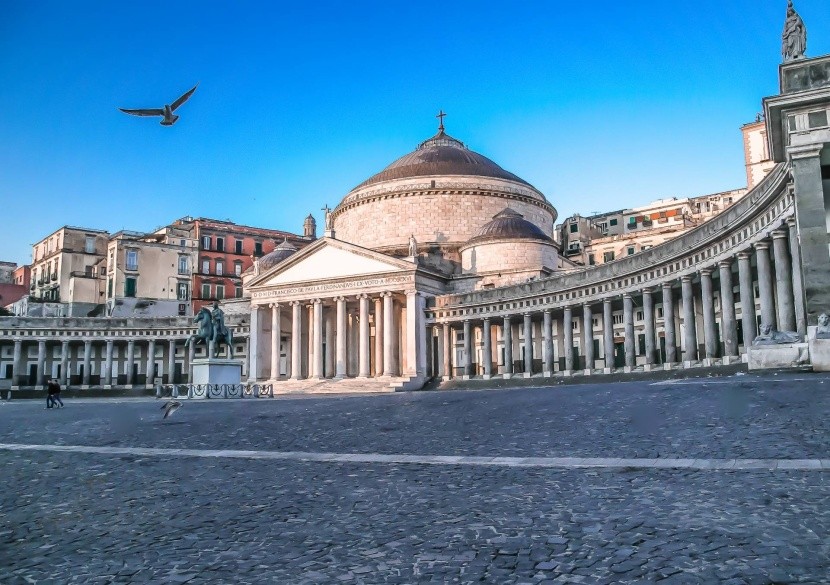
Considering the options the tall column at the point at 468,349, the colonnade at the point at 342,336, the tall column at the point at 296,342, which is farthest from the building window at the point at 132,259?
the tall column at the point at 468,349

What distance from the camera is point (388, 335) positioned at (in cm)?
5731

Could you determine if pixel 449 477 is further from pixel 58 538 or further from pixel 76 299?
pixel 76 299

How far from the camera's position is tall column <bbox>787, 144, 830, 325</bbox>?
2227cm

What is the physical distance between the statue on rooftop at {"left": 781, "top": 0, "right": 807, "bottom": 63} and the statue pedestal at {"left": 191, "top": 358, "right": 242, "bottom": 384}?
3017cm

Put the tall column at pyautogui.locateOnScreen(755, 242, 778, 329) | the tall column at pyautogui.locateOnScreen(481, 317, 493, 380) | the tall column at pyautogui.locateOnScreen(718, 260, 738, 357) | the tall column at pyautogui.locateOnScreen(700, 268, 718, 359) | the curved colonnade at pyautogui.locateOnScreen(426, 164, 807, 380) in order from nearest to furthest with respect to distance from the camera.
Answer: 1. the curved colonnade at pyautogui.locateOnScreen(426, 164, 807, 380)
2. the tall column at pyautogui.locateOnScreen(755, 242, 778, 329)
3. the tall column at pyautogui.locateOnScreen(718, 260, 738, 357)
4. the tall column at pyautogui.locateOnScreen(700, 268, 718, 359)
5. the tall column at pyautogui.locateOnScreen(481, 317, 493, 380)

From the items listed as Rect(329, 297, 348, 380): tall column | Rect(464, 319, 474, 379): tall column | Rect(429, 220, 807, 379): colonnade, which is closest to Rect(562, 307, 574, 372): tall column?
Rect(429, 220, 807, 379): colonnade

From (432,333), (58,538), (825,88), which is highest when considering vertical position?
(825,88)

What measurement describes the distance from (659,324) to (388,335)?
63.5 feet

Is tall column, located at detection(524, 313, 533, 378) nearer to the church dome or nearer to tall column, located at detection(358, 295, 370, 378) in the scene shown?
tall column, located at detection(358, 295, 370, 378)

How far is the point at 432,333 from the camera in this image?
62.6m

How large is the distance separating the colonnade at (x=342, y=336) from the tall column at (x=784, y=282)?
31.3 metres

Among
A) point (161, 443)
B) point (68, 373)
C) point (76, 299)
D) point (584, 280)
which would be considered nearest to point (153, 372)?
point (68, 373)

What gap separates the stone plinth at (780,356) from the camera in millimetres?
22078

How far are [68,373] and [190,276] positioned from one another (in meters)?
16.5
